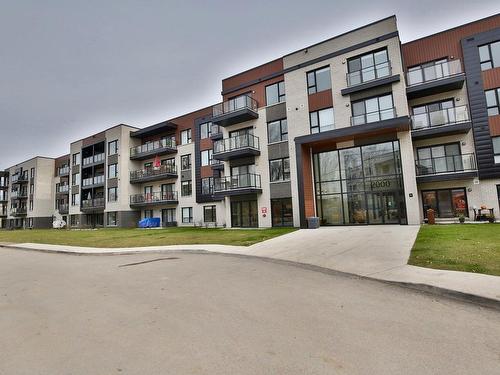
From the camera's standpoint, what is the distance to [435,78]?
2123cm

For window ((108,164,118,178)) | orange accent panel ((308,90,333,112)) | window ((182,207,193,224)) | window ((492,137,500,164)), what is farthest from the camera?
window ((108,164,118,178))

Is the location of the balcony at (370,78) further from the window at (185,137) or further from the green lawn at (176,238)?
the window at (185,137)

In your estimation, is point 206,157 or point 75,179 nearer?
point 206,157

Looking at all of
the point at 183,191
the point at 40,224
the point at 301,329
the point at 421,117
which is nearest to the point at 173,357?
the point at 301,329

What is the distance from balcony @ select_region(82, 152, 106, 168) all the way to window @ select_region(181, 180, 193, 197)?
47.4 feet

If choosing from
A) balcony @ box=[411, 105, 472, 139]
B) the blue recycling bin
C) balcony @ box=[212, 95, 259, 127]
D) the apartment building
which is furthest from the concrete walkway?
the blue recycling bin

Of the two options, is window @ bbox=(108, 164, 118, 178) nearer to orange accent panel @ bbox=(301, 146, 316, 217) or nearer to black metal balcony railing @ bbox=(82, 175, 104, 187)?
black metal balcony railing @ bbox=(82, 175, 104, 187)

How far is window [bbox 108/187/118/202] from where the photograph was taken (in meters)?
40.4

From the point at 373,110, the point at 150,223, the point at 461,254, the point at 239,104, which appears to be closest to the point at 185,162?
the point at 150,223

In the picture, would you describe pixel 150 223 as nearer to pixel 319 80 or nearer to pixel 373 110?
pixel 319 80

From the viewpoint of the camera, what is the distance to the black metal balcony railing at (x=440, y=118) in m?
20.7

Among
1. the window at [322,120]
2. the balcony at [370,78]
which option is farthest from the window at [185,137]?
the balcony at [370,78]

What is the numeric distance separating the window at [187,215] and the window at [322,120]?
731 inches

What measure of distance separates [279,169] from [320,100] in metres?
6.20
